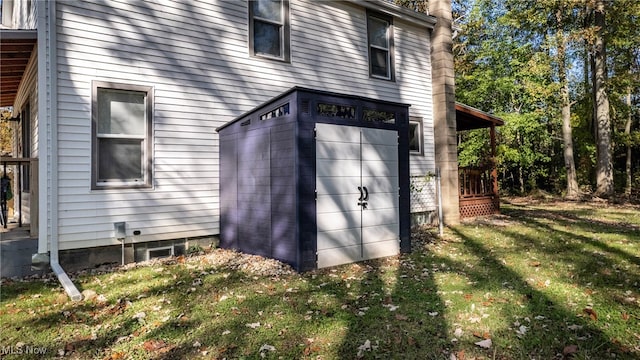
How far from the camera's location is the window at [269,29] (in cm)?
768

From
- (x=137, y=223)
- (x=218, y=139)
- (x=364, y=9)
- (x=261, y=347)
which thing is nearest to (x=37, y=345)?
(x=261, y=347)

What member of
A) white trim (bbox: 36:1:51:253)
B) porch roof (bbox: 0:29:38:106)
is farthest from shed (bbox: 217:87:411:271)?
porch roof (bbox: 0:29:38:106)

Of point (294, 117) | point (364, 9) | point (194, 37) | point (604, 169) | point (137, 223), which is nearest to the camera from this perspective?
point (294, 117)

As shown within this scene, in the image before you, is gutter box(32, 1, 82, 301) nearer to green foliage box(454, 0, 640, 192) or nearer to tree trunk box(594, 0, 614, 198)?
green foliage box(454, 0, 640, 192)

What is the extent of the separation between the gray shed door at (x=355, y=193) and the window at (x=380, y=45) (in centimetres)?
378

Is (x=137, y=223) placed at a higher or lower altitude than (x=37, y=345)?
higher

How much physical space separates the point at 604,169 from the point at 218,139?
52.2 feet

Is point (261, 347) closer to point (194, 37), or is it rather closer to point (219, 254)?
point (219, 254)

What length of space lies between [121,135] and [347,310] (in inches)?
182

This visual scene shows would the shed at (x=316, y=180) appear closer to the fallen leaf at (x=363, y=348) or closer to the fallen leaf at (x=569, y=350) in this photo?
the fallen leaf at (x=363, y=348)

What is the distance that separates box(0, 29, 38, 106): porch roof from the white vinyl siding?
54 cm

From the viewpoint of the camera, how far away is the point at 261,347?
3283 millimetres

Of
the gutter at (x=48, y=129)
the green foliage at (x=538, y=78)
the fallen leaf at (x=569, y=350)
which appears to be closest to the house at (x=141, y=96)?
the gutter at (x=48, y=129)

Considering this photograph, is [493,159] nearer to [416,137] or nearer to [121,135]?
[416,137]
